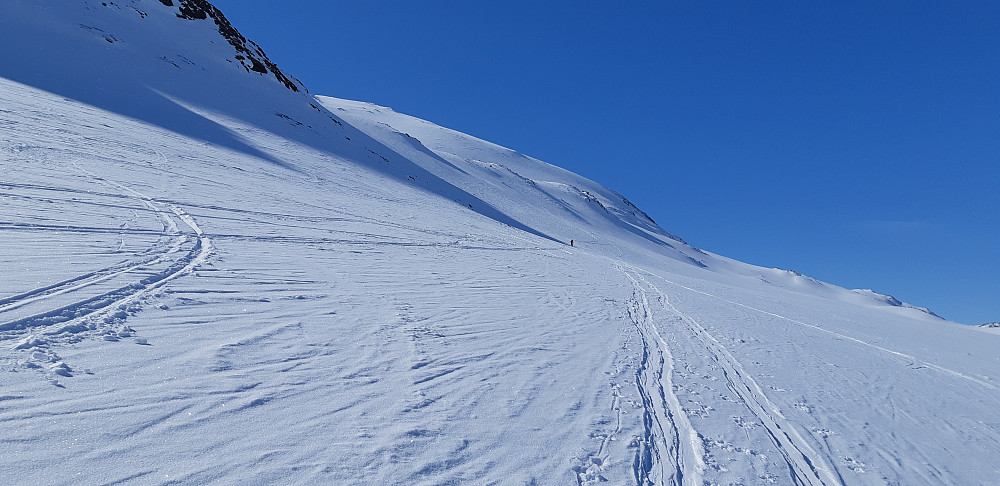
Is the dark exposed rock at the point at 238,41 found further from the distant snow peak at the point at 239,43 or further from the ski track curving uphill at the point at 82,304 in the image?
the ski track curving uphill at the point at 82,304

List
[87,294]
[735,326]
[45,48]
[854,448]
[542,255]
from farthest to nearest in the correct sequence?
[45,48] < [542,255] < [735,326] < [87,294] < [854,448]

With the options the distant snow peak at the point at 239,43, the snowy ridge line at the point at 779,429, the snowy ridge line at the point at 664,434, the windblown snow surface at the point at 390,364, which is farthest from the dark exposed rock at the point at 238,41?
the snowy ridge line at the point at 779,429

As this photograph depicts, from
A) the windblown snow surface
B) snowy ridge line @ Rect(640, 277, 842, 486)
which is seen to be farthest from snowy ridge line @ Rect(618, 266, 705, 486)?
snowy ridge line @ Rect(640, 277, 842, 486)

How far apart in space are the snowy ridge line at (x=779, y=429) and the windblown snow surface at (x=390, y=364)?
30 millimetres

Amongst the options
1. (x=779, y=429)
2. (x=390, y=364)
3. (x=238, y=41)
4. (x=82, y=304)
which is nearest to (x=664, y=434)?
(x=779, y=429)

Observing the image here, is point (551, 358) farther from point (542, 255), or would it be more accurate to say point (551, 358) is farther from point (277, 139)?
point (277, 139)

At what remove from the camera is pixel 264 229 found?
41.3ft

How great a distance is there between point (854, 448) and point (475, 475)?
13.4ft

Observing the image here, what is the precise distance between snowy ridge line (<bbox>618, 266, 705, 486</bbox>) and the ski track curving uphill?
4699mm

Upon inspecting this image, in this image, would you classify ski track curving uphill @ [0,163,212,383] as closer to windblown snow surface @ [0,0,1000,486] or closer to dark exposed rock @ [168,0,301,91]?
windblown snow surface @ [0,0,1000,486]

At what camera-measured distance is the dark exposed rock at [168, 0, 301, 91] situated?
54062mm

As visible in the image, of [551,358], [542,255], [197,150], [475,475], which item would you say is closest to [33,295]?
[475,475]

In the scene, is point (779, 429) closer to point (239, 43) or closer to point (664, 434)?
A: point (664, 434)

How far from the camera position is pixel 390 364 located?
5.16m
